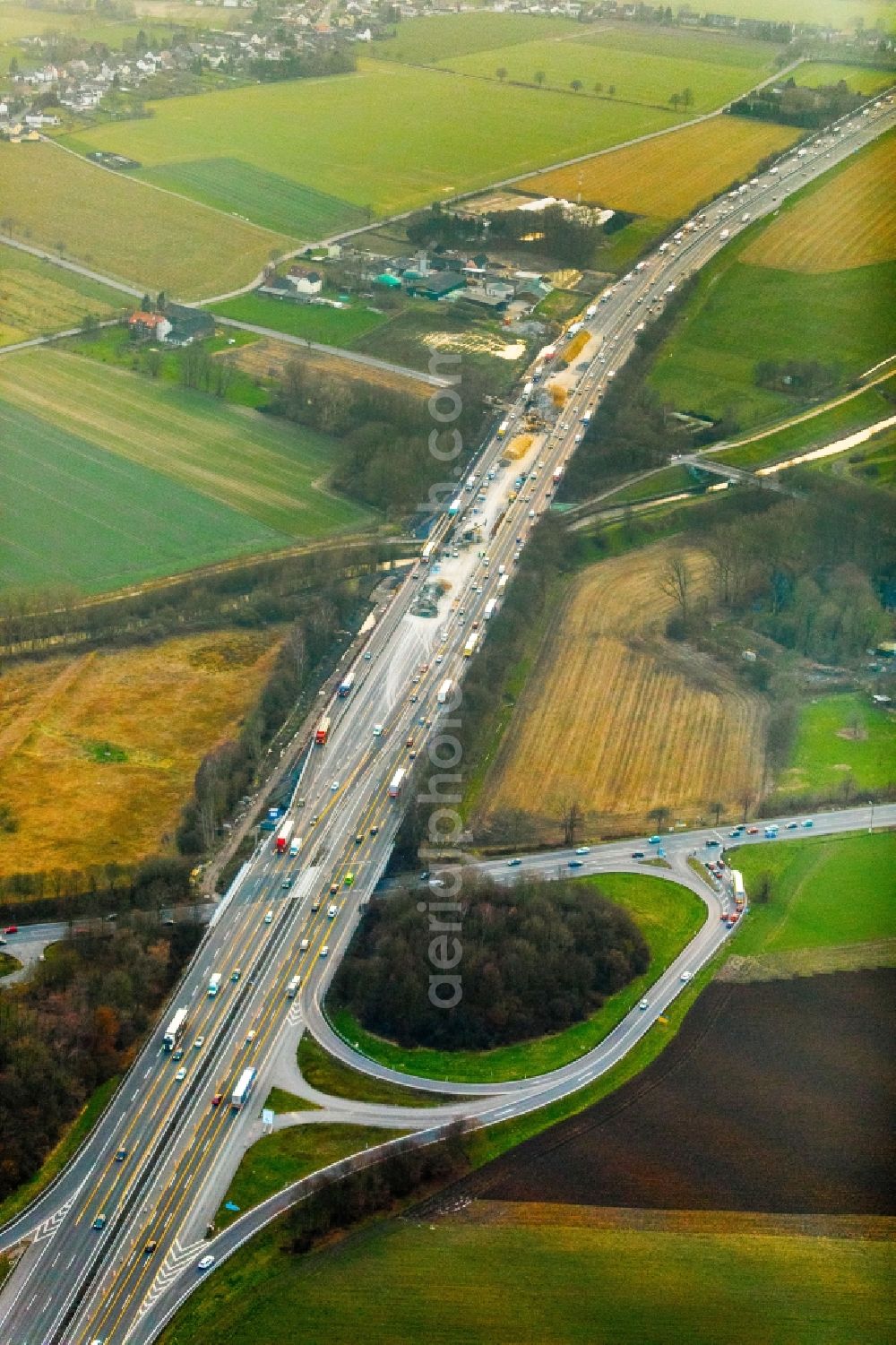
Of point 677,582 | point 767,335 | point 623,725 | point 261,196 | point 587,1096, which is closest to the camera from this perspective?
point 587,1096

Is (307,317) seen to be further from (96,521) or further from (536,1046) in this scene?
(536,1046)

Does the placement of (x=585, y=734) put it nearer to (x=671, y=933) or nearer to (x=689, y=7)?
(x=671, y=933)

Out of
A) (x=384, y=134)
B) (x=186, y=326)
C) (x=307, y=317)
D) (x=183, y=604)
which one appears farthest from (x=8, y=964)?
(x=384, y=134)

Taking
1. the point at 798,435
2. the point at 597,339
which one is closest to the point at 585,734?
the point at 798,435

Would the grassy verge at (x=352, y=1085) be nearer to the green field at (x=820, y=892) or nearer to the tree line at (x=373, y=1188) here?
the tree line at (x=373, y=1188)

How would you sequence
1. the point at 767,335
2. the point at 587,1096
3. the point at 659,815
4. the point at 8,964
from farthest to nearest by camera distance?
the point at 767,335
the point at 659,815
the point at 8,964
the point at 587,1096
